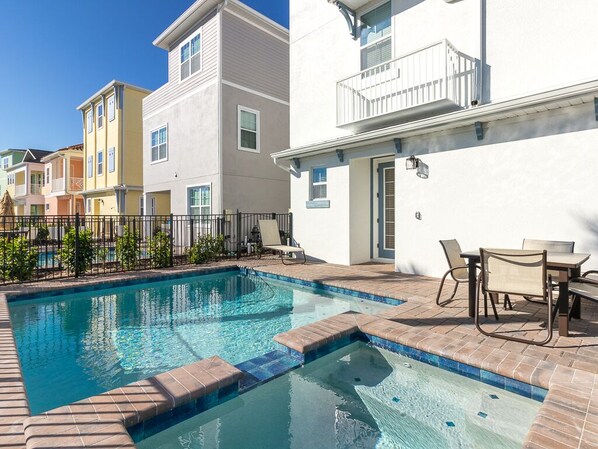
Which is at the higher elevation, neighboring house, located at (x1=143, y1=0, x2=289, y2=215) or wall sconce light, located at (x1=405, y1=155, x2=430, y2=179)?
neighboring house, located at (x1=143, y1=0, x2=289, y2=215)

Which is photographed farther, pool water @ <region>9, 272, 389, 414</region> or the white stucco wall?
the white stucco wall

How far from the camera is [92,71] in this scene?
63.3 feet

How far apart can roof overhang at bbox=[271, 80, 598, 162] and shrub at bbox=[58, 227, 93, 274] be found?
6.43 m

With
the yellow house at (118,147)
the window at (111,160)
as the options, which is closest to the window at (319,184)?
the yellow house at (118,147)

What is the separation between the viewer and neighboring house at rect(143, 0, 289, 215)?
40.2 feet

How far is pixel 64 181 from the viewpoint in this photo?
84.4 feet

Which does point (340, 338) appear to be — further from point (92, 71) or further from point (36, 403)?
point (92, 71)

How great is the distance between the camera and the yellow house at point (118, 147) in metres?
19.6

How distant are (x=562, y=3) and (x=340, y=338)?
22.1 ft

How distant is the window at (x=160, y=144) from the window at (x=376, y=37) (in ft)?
32.5

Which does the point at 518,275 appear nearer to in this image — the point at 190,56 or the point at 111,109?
the point at 190,56

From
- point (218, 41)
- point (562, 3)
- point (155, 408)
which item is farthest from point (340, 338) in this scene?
point (218, 41)

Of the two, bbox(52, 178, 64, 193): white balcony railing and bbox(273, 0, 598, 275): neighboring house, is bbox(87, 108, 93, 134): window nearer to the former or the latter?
bbox(52, 178, 64, 193): white balcony railing

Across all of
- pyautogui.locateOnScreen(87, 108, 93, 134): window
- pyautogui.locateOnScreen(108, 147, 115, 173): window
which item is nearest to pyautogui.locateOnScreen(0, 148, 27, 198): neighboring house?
pyautogui.locateOnScreen(87, 108, 93, 134): window
